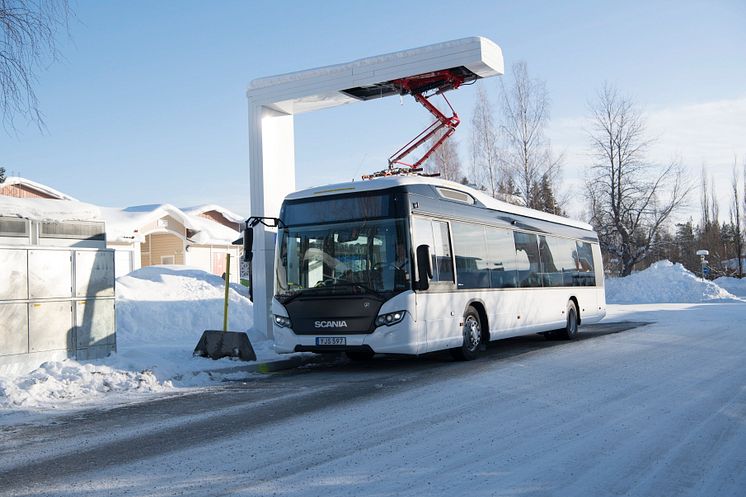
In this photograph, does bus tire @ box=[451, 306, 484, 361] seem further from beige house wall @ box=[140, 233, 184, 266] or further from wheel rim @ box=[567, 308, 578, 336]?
beige house wall @ box=[140, 233, 184, 266]

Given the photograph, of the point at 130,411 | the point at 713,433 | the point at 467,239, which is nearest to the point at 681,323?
the point at 467,239

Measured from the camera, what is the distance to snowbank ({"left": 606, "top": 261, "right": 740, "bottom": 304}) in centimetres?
3572

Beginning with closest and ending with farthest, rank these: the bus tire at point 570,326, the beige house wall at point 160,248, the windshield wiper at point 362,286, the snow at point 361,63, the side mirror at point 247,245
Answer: the windshield wiper at point 362,286
the side mirror at point 247,245
the snow at point 361,63
the bus tire at point 570,326
the beige house wall at point 160,248

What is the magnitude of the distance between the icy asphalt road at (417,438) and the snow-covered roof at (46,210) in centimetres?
455

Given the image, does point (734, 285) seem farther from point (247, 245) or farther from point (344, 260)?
point (247, 245)

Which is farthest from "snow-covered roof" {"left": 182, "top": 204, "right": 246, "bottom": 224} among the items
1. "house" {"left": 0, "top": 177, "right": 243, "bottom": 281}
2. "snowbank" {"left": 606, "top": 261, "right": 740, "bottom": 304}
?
"snowbank" {"left": 606, "top": 261, "right": 740, "bottom": 304}

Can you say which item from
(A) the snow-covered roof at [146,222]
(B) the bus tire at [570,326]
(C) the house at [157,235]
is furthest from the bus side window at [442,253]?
(A) the snow-covered roof at [146,222]

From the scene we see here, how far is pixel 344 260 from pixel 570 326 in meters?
8.86

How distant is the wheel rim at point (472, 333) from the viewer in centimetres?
1311

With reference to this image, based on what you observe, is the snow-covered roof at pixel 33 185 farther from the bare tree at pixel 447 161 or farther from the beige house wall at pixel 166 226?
the bare tree at pixel 447 161

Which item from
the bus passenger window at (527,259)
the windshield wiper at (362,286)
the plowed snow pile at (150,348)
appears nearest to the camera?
the plowed snow pile at (150,348)

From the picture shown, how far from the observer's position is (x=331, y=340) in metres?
11.6

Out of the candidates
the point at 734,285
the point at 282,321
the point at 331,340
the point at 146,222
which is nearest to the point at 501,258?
the point at 331,340

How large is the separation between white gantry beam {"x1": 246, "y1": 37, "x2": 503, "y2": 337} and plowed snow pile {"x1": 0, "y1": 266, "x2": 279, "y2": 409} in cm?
180
